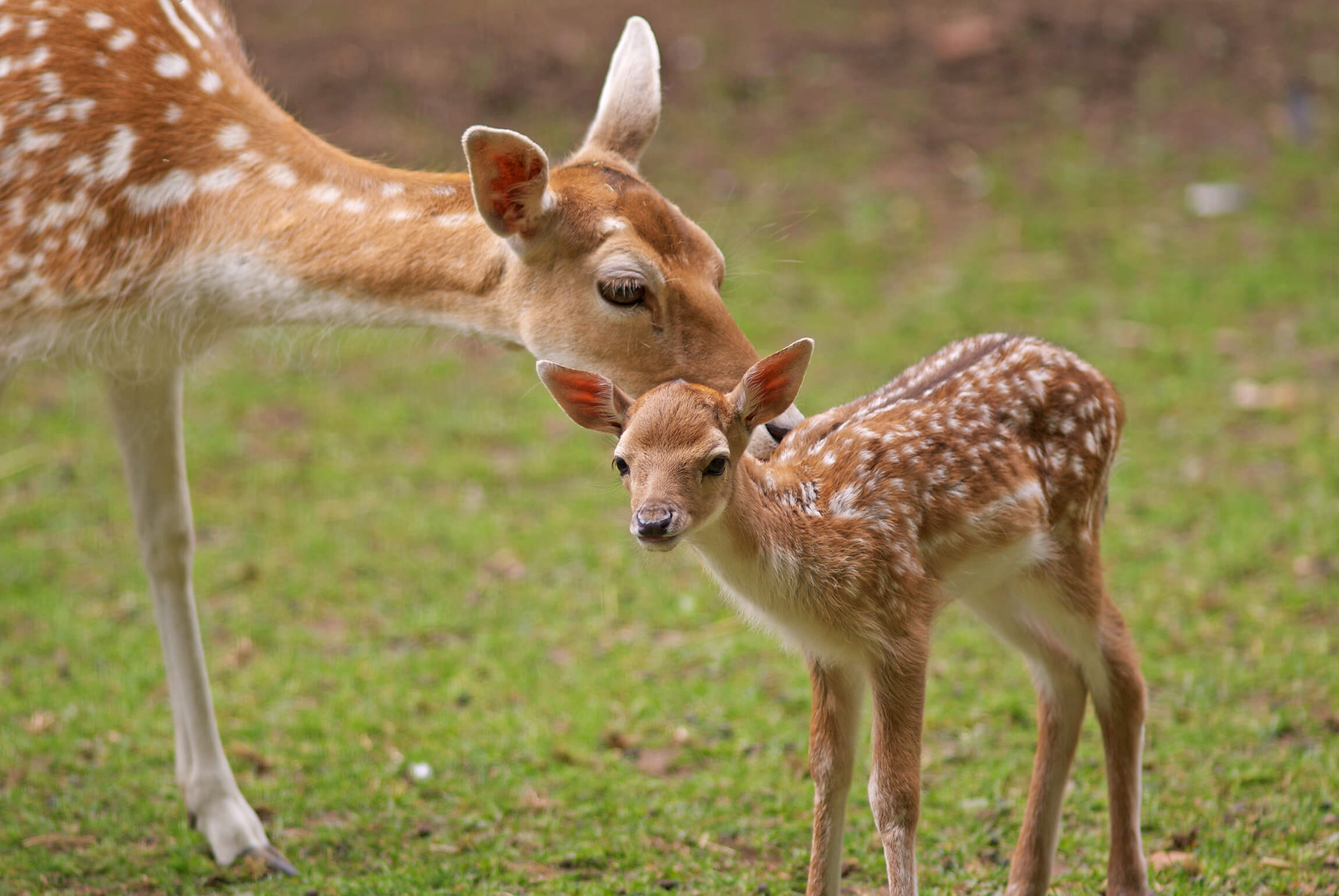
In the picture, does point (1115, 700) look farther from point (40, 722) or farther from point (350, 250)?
point (40, 722)

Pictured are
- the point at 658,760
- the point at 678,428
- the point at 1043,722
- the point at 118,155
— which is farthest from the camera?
the point at 658,760

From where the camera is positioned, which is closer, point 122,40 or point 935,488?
point 935,488

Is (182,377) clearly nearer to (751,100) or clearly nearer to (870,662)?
(870,662)

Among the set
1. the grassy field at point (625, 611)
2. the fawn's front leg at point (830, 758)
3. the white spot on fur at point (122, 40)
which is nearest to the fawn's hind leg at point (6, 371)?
the grassy field at point (625, 611)

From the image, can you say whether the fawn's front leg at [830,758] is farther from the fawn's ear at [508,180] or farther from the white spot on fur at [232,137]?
the white spot on fur at [232,137]

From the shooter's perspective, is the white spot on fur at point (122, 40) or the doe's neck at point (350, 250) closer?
the doe's neck at point (350, 250)

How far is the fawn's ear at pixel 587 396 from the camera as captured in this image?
370cm

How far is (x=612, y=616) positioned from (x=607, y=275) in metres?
3.18

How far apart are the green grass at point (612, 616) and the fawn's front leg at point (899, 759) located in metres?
0.75

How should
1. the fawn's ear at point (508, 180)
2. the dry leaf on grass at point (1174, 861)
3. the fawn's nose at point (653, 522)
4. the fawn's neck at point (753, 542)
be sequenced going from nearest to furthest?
the fawn's nose at point (653, 522) → the fawn's neck at point (753, 542) → the fawn's ear at point (508, 180) → the dry leaf on grass at point (1174, 861)

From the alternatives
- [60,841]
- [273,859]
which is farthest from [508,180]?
[60,841]

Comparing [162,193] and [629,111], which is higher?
[629,111]

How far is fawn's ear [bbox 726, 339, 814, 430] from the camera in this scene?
364 cm

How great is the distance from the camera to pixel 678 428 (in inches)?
140
